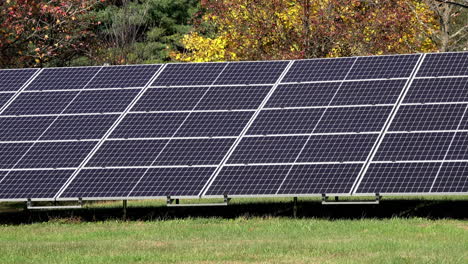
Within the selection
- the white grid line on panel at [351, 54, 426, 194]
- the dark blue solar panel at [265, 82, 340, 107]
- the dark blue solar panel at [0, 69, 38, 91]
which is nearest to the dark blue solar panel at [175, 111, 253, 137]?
the dark blue solar panel at [265, 82, 340, 107]

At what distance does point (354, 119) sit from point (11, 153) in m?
8.00

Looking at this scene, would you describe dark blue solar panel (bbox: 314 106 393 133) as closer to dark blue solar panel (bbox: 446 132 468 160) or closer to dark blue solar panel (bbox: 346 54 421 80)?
dark blue solar panel (bbox: 346 54 421 80)

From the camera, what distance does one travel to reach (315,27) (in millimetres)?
36812

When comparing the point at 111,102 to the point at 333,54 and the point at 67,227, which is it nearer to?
the point at 67,227

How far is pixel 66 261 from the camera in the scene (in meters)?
16.9

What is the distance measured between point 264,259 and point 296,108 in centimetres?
727

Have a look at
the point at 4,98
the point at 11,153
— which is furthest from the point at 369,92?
the point at 4,98

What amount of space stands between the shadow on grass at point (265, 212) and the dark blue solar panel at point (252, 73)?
316cm

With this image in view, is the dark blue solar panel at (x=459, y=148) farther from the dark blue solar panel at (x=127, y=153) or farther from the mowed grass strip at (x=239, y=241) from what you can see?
the dark blue solar panel at (x=127, y=153)

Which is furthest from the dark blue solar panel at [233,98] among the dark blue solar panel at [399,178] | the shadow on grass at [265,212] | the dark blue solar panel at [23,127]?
the dark blue solar panel at [399,178]

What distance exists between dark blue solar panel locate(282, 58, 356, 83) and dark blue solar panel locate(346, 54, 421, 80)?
244 millimetres

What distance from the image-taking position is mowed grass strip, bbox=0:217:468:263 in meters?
16.9

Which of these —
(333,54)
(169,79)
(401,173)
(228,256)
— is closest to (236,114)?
(169,79)

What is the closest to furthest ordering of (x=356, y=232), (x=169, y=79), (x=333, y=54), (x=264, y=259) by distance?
(x=264, y=259) < (x=356, y=232) < (x=169, y=79) < (x=333, y=54)
